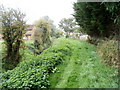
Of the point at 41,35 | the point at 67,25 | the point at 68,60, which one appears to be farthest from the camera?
the point at 67,25

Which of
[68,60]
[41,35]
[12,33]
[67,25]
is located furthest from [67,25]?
[68,60]

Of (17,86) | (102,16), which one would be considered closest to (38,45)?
(102,16)

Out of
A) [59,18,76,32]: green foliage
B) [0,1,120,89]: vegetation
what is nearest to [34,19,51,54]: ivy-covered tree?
[0,1,120,89]: vegetation

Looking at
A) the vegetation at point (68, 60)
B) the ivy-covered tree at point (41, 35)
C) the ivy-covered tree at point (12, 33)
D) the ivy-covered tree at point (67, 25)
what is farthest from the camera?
the ivy-covered tree at point (67, 25)

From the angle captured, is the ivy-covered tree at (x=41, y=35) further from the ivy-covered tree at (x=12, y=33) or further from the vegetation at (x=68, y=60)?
the ivy-covered tree at (x=12, y=33)

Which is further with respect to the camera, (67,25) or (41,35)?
(67,25)

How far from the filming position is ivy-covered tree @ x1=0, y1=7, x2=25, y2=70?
581cm

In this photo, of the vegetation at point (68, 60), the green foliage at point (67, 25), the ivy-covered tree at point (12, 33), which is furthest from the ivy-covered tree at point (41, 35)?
the green foliage at point (67, 25)

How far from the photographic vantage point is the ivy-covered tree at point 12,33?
229 inches

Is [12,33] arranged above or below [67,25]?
below

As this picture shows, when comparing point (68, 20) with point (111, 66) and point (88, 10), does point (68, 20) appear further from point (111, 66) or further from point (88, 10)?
point (111, 66)

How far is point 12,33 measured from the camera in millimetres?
6023

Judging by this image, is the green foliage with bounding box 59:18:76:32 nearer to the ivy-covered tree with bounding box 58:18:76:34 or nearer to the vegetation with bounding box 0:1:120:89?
the ivy-covered tree with bounding box 58:18:76:34

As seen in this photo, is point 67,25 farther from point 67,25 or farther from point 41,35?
point 41,35
